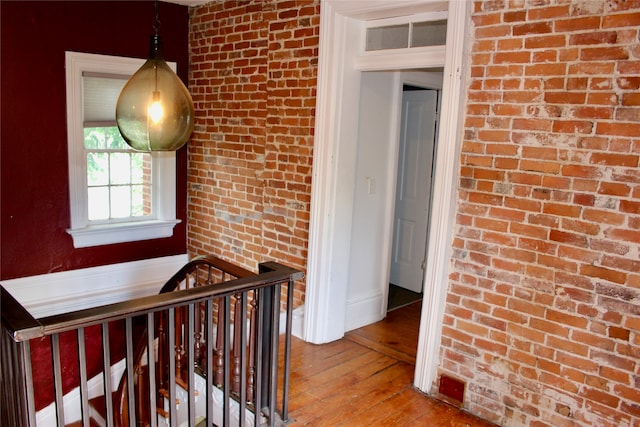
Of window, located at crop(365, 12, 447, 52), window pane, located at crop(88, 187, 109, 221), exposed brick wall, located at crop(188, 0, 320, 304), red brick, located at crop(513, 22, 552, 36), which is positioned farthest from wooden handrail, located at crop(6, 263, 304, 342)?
window pane, located at crop(88, 187, 109, 221)

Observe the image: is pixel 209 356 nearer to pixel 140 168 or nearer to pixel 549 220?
pixel 549 220

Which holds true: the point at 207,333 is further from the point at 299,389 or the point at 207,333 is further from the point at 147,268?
the point at 147,268

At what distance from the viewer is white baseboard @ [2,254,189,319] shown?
4.08 metres

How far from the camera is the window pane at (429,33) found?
10.0 ft

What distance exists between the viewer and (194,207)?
16.1 ft

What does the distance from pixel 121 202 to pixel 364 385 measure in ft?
9.22

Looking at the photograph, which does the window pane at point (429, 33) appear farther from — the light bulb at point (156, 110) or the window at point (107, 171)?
the window at point (107, 171)

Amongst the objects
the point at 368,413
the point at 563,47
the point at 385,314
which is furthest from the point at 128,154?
the point at 563,47

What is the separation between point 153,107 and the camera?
2309 mm

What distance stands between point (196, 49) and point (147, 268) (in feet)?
6.89

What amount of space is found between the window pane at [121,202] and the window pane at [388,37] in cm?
259

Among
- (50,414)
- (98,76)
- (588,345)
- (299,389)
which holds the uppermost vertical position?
(98,76)

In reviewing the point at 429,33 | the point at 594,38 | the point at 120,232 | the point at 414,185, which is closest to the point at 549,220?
the point at 594,38

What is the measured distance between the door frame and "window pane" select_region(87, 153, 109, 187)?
6.76 feet
